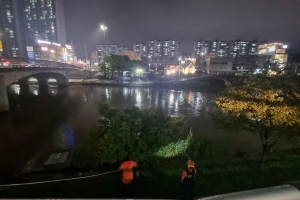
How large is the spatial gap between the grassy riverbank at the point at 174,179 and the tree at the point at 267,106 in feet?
5.19

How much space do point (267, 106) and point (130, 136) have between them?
5.49 m

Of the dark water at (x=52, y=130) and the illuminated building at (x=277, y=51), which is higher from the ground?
the illuminated building at (x=277, y=51)

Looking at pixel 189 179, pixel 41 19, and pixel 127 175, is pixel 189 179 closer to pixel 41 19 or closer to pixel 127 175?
pixel 127 175

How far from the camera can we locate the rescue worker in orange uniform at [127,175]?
6059 millimetres

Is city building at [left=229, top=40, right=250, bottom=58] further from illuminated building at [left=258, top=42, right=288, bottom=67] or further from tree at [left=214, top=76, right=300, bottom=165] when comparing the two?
tree at [left=214, top=76, right=300, bottom=165]

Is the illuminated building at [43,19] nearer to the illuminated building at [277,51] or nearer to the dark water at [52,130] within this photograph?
the dark water at [52,130]

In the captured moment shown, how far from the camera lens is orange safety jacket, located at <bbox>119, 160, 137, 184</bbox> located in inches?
239

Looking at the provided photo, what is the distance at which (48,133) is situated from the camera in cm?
1363

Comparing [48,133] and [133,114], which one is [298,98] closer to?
[133,114]

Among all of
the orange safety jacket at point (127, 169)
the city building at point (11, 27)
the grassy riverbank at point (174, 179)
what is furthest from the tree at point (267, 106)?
the city building at point (11, 27)

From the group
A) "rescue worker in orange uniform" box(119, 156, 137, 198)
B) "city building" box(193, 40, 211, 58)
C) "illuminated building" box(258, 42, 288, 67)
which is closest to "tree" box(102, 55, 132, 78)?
"rescue worker in orange uniform" box(119, 156, 137, 198)

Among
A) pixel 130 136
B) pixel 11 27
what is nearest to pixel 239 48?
pixel 130 136

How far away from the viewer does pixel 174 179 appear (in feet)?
23.1

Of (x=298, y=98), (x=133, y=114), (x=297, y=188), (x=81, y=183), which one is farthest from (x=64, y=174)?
(x=298, y=98)
